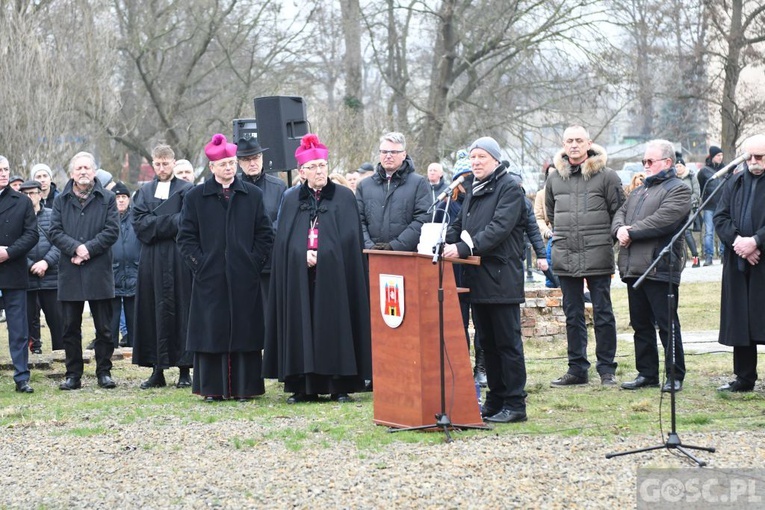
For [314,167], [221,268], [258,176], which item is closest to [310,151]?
[314,167]

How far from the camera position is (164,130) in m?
31.6

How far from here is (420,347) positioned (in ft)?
25.4

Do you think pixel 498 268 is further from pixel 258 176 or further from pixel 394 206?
pixel 258 176

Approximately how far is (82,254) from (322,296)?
279 centimetres

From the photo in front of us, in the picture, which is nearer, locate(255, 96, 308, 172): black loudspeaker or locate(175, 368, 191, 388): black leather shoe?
locate(175, 368, 191, 388): black leather shoe

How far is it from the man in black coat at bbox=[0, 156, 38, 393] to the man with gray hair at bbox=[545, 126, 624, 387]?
4914mm

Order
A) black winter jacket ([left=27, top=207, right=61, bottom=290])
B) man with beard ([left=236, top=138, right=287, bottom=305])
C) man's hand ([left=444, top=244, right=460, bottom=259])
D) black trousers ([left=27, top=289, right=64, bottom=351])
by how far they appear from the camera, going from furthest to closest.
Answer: black trousers ([left=27, top=289, right=64, bottom=351])
black winter jacket ([left=27, top=207, right=61, bottom=290])
man with beard ([left=236, top=138, right=287, bottom=305])
man's hand ([left=444, top=244, right=460, bottom=259])

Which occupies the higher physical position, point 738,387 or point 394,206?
point 394,206

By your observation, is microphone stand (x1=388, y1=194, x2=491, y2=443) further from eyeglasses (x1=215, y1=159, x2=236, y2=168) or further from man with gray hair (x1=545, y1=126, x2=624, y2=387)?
eyeglasses (x1=215, y1=159, x2=236, y2=168)

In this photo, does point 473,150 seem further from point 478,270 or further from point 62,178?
point 62,178

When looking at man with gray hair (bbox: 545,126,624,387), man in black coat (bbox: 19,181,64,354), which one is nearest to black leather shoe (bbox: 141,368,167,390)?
man in black coat (bbox: 19,181,64,354)

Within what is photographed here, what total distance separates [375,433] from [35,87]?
19.3 metres

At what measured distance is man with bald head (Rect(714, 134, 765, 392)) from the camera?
9.23 m

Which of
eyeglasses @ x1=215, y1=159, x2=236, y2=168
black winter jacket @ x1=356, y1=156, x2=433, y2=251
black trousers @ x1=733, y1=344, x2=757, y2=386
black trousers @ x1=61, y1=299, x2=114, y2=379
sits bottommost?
black trousers @ x1=733, y1=344, x2=757, y2=386
